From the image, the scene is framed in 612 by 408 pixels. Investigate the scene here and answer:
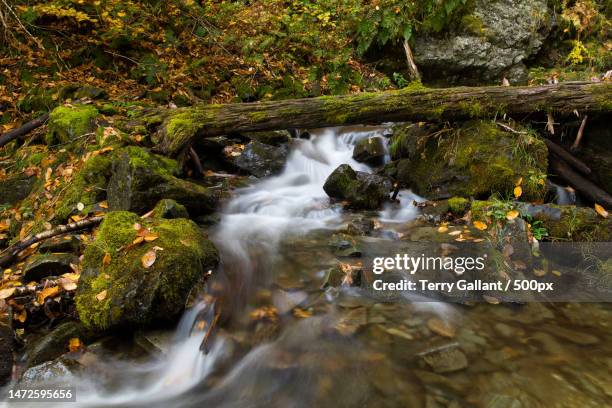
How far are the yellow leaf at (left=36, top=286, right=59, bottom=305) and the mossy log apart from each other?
2.69m

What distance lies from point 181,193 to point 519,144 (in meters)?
4.63

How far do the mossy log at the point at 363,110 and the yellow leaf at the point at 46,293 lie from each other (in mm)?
2686

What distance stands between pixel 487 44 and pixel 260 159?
7600 millimetres

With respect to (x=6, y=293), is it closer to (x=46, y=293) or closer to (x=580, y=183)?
(x=46, y=293)

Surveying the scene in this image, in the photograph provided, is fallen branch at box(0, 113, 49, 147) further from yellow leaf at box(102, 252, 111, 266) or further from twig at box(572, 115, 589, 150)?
twig at box(572, 115, 589, 150)

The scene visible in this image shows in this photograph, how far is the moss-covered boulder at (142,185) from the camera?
4.75 metres

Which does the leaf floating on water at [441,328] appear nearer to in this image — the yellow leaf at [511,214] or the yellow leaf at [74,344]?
the yellow leaf at [511,214]

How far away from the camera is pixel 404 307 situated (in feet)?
12.7

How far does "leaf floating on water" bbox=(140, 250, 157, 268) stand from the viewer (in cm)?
328

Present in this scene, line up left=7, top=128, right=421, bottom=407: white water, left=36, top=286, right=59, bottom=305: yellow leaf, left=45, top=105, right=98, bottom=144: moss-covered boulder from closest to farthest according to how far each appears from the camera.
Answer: left=7, top=128, right=421, bottom=407: white water, left=36, top=286, right=59, bottom=305: yellow leaf, left=45, top=105, right=98, bottom=144: moss-covered boulder

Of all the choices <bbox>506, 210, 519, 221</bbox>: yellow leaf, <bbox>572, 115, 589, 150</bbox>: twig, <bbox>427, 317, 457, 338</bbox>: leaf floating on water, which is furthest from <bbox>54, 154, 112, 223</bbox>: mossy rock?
<bbox>572, 115, 589, 150</bbox>: twig

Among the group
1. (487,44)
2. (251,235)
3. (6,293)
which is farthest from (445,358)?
(487,44)

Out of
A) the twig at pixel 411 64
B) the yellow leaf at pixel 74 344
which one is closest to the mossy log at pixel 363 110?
the yellow leaf at pixel 74 344

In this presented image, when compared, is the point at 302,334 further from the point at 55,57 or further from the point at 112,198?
the point at 55,57
